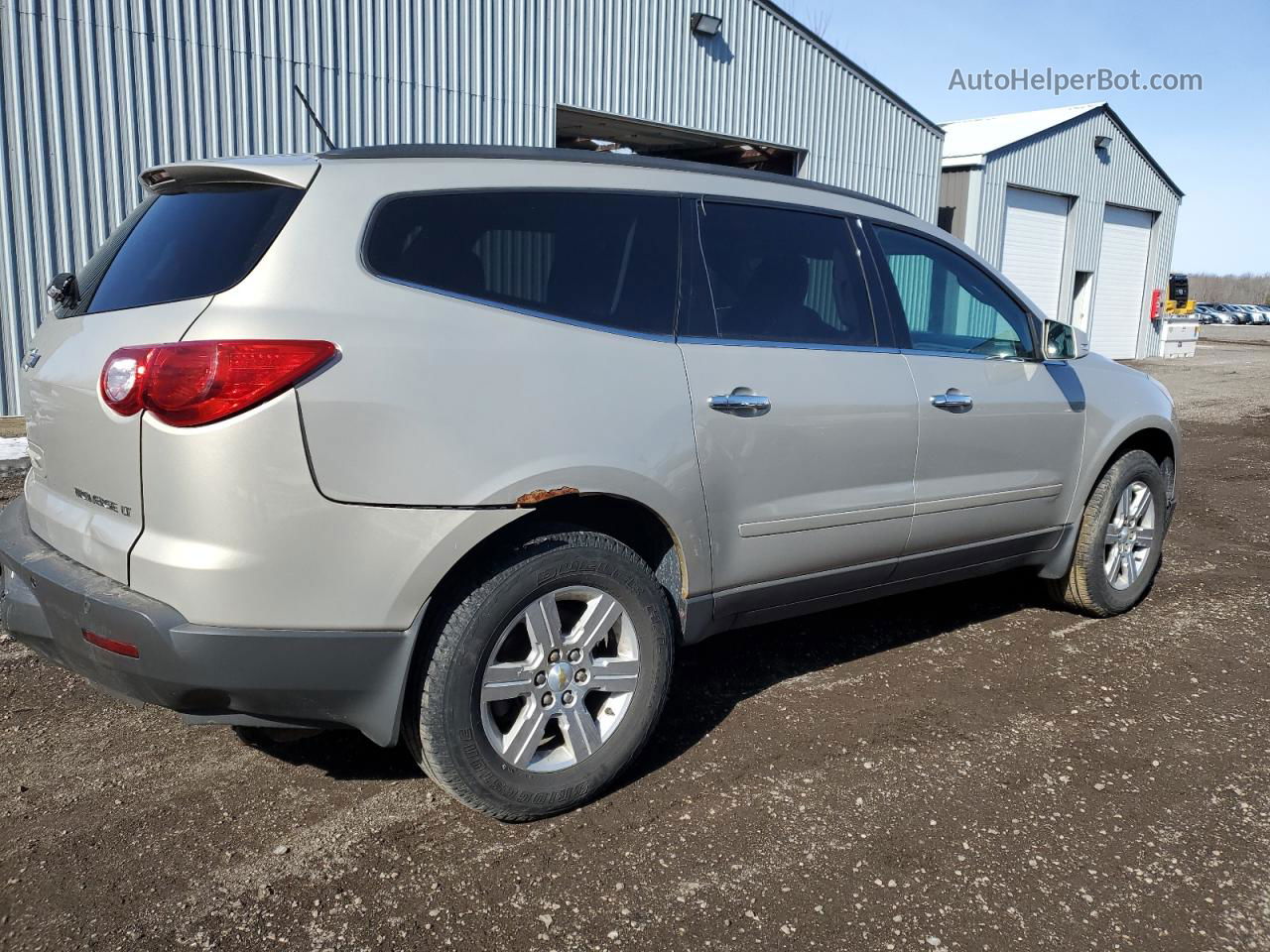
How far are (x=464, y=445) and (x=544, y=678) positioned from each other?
693 millimetres

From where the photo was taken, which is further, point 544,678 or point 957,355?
point 957,355

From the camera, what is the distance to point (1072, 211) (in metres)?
23.2

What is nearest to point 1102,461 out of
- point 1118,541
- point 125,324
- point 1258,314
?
point 1118,541

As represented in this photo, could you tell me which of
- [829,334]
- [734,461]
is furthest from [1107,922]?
[829,334]

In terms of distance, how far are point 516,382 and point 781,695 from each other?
1.76 m

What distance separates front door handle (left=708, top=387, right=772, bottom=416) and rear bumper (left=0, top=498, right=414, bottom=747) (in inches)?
45.3

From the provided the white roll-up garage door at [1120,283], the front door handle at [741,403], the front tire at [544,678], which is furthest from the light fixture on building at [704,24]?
the white roll-up garage door at [1120,283]

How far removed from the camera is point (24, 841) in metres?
2.65

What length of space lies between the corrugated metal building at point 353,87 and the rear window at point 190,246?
23.6 feet

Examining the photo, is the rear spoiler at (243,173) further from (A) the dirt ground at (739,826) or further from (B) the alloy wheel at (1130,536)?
(B) the alloy wheel at (1130,536)

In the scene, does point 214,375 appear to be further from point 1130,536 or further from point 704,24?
point 704,24

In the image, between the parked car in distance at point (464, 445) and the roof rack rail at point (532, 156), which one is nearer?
the parked car in distance at point (464, 445)

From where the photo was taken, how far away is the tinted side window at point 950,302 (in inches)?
151

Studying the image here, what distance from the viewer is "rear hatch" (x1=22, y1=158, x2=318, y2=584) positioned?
2436 mm
